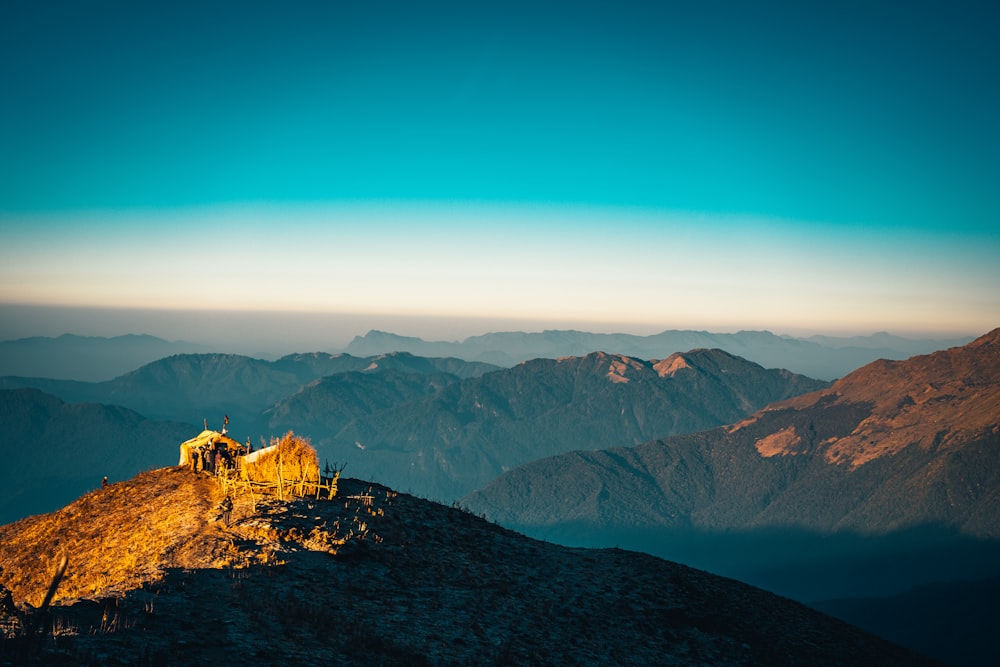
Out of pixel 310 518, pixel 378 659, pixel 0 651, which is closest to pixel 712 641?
pixel 378 659

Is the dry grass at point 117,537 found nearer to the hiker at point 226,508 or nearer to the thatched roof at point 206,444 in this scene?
the hiker at point 226,508

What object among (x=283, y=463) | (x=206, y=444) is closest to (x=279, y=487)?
(x=283, y=463)

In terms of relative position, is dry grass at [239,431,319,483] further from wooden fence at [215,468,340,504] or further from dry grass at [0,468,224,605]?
dry grass at [0,468,224,605]

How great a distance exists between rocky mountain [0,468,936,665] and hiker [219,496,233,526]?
335 mm

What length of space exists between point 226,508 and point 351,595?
8109 millimetres

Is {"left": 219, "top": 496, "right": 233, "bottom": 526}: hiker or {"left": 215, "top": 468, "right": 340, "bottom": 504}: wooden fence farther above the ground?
{"left": 215, "top": 468, "right": 340, "bottom": 504}: wooden fence

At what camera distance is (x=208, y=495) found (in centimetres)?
2866

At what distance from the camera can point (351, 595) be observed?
2117cm

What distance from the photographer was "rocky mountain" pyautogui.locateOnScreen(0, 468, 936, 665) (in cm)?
1684

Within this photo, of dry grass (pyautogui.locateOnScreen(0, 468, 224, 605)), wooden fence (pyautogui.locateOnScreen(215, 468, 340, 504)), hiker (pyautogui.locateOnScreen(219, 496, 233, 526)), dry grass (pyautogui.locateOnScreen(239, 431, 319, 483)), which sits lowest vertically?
dry grass (pyautogui.locateOnScreen(0, 468, 224, 605))

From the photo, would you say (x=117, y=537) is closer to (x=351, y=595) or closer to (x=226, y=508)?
(x=226, y=508)

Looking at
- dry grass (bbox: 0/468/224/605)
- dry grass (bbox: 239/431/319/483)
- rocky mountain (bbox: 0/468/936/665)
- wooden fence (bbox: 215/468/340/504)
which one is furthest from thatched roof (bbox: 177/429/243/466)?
wooden fence (bbox: 215/468/340/504)

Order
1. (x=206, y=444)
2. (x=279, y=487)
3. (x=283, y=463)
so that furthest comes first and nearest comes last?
(x=206, y=444), (x=283, y=463), (x=279, y=487)

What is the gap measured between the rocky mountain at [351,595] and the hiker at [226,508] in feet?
1.10
